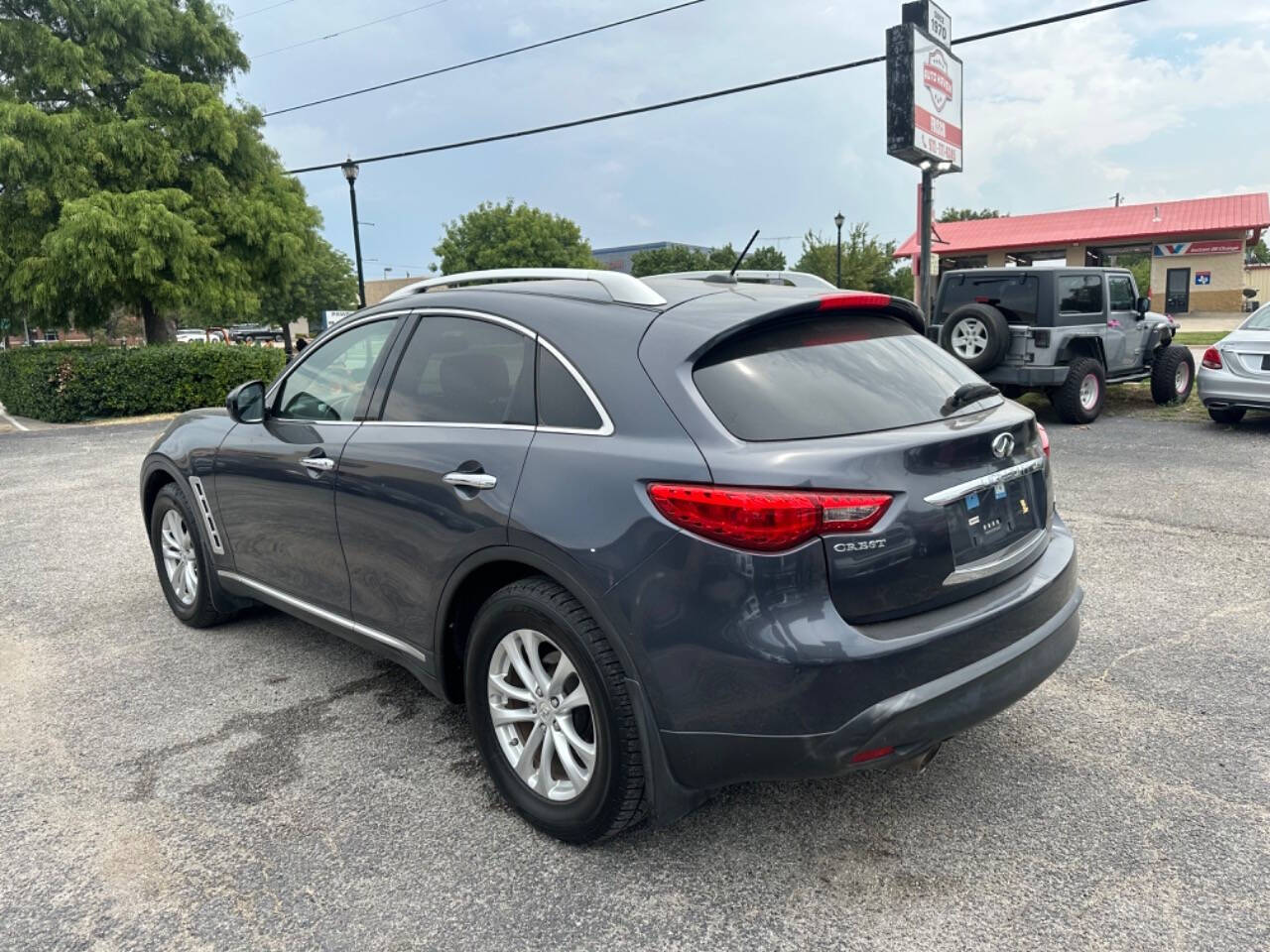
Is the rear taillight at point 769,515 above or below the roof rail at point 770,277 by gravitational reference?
below

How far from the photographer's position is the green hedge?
15.8 metres

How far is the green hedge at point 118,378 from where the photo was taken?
1579 centimetres

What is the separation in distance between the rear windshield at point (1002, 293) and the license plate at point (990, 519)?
31.0ft

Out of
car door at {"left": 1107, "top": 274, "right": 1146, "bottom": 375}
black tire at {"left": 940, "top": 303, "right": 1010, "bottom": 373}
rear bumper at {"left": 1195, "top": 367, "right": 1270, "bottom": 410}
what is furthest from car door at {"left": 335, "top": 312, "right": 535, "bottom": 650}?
car door at {"left": 1107, "top": 274, "right": 1146, "bottom": 375}

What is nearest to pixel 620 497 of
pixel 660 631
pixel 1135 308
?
pixel 660 631

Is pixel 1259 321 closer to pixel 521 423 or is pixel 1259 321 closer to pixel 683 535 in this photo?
pixel 521 423

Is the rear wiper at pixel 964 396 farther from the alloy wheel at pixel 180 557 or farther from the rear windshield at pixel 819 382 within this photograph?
the alloy wheel at pixel 180 557

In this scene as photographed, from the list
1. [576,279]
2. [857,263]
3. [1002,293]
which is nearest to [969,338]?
[1002,293]

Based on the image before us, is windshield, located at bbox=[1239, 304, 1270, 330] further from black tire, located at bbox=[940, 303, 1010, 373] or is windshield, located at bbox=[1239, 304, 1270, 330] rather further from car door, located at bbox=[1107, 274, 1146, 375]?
black tire, located at bbox=[940, 303, 1010, 373]

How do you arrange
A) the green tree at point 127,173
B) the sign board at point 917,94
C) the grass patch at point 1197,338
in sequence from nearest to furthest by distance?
1. the sign board at point 917,94
2. the green tree at point 127,173
3. the grass patch at point 1197,338

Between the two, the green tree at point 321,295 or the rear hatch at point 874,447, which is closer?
the rear hatch at point 874,447

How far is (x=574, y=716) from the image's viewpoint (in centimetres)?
273

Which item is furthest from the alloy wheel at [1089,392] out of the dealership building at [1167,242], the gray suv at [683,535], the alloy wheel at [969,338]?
the dealership building at [1167,242]

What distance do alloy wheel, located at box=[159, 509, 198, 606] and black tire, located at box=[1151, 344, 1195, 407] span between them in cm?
1249
